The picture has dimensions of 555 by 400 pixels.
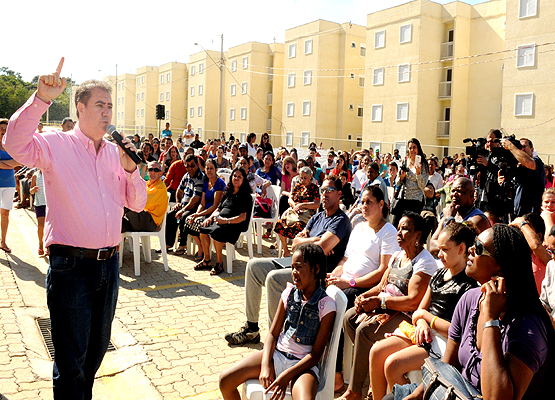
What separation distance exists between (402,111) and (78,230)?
3070 centimetres

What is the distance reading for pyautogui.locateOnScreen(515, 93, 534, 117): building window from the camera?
25453mm

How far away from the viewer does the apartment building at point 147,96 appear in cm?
6362

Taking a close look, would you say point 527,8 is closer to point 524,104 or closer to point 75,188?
point 524,104

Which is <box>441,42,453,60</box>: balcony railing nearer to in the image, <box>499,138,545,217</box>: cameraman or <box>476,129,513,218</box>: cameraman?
<box>476,129,513,218</box>: cameraman

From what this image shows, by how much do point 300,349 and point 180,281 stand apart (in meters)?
4.08

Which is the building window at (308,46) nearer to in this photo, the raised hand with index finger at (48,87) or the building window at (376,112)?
the building window at (376,112)

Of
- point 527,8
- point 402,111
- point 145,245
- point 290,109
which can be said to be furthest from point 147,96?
point 145,245

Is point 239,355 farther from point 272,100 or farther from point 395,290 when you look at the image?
point 272,100

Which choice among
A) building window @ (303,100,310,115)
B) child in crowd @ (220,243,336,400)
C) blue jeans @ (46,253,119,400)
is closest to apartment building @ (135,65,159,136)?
building window @ (303,100,310,115)

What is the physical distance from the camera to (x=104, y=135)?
3.15m

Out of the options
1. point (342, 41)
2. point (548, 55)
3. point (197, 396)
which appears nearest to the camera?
point (197, 396)

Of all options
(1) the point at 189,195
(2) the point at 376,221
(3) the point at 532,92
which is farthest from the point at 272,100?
(2) the point at 376,221

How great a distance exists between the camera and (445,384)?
8.28ft

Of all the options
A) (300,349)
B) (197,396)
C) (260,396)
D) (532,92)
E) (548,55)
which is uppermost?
(548,55)
